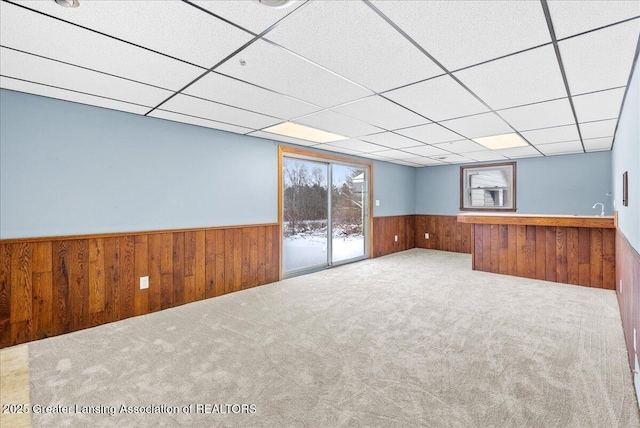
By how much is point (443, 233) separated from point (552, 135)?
139 inches

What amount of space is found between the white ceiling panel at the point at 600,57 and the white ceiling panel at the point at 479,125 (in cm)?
91

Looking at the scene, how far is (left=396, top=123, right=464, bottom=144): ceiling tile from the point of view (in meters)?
3.85

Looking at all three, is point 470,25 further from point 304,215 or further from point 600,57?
point 304,215

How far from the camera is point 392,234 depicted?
7066 millimetres

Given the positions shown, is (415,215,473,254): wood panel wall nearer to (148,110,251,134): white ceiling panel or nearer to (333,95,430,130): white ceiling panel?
(333,95,430,130): white ceiling panel

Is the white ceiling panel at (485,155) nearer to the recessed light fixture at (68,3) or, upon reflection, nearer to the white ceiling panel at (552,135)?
the white ceiling panel at (552,135)

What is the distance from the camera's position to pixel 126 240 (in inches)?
128

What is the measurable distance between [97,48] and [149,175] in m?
1.69

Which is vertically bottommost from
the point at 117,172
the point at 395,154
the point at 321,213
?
the point at 321,213

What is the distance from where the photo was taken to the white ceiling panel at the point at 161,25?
4.99 feet

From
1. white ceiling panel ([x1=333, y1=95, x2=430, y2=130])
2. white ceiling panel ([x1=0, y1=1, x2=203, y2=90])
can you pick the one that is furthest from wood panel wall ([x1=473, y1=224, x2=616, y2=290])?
white ceiling panel ([x1=0, y1=1, x2=203, y2=90])

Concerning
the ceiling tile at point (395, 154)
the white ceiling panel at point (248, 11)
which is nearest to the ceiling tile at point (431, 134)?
the ceiling tile at point (395, 154)

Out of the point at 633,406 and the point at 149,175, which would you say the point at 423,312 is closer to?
the point at 633,406

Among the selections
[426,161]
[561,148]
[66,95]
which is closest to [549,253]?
[561,148]
